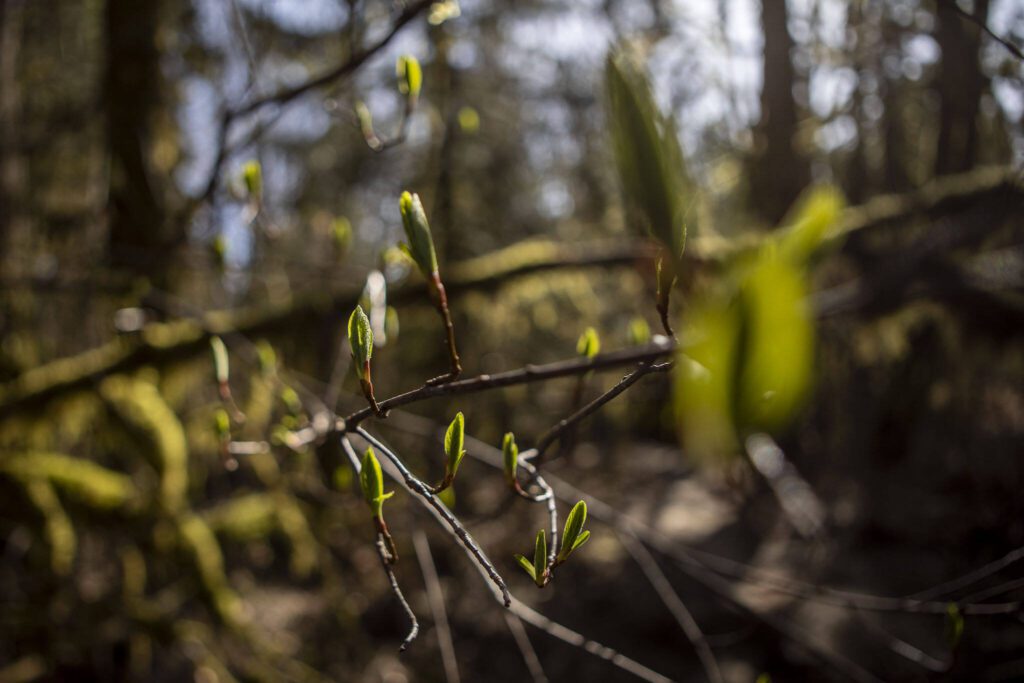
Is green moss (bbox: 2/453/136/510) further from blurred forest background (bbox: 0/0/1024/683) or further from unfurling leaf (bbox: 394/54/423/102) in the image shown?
unfurling leaf (bbox: 394/54/423/102)

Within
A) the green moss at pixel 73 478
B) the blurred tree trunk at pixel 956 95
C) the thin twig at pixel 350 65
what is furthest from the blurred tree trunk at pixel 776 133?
the green moss at pixel 73 478

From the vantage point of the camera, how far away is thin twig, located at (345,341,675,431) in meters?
0.68

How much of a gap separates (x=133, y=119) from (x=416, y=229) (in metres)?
3.51

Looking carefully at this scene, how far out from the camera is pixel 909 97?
5.17 m

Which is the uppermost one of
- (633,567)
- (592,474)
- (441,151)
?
(441,151)

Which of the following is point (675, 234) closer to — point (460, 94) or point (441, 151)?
point (441, 151)

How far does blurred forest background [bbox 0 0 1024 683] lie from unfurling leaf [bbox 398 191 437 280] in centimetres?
21

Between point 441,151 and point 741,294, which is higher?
point 741,294

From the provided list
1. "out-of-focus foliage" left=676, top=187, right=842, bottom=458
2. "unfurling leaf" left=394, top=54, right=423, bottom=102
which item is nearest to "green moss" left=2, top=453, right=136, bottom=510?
"unfurling leaf" left=394, top=54, right=423, bottom=102

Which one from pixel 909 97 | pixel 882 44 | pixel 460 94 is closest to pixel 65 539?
pixel 460 94

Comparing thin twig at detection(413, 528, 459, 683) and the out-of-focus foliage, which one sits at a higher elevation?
the out-of-focus foliage

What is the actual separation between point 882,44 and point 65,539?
514 centimetres

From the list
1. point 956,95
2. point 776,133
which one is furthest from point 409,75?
point 776,133

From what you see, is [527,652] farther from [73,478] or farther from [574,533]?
[73,478]
